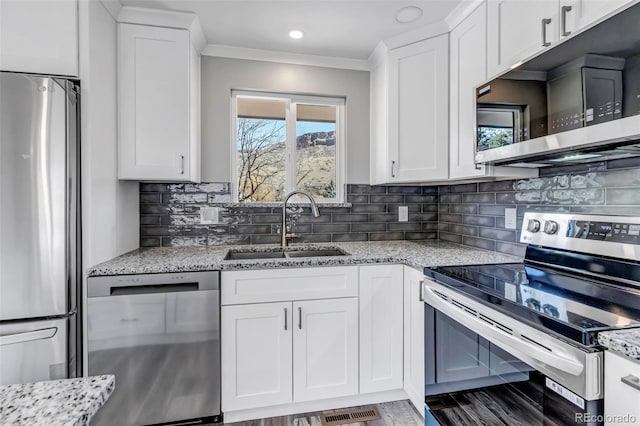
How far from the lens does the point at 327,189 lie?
2.56 m

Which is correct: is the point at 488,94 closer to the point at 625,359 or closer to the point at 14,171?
the point at 625,359

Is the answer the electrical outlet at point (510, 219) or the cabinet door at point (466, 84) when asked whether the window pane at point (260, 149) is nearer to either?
the cabinet door at point (466, 84)

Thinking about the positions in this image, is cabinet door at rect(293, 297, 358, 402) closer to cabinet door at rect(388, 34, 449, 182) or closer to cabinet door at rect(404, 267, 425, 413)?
cabinet door at rect(404, 267, 425, 413)

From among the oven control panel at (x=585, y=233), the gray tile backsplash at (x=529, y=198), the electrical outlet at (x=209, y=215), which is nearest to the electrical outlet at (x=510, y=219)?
the gray tile backsplash at (x=529, y=198)

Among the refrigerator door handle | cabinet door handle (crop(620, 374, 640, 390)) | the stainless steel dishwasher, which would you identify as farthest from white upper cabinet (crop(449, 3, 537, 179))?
the refrigerator door handle

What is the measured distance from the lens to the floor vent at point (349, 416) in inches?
68.6

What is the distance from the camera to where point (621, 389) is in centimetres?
74

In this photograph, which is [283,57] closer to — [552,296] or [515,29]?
[515,29]

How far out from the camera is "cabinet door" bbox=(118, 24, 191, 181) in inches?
73.7

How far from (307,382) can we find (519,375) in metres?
1.11

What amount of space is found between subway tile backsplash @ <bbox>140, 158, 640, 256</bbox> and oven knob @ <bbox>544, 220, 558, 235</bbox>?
106 mm

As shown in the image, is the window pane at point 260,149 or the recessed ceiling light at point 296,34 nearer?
the recessed ceiling light at point 296,34

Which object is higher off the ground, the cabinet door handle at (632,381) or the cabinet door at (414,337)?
the cabinet door handle at (632,381)

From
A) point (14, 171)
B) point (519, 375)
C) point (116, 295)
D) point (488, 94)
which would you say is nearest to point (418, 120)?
point (488, 94)
